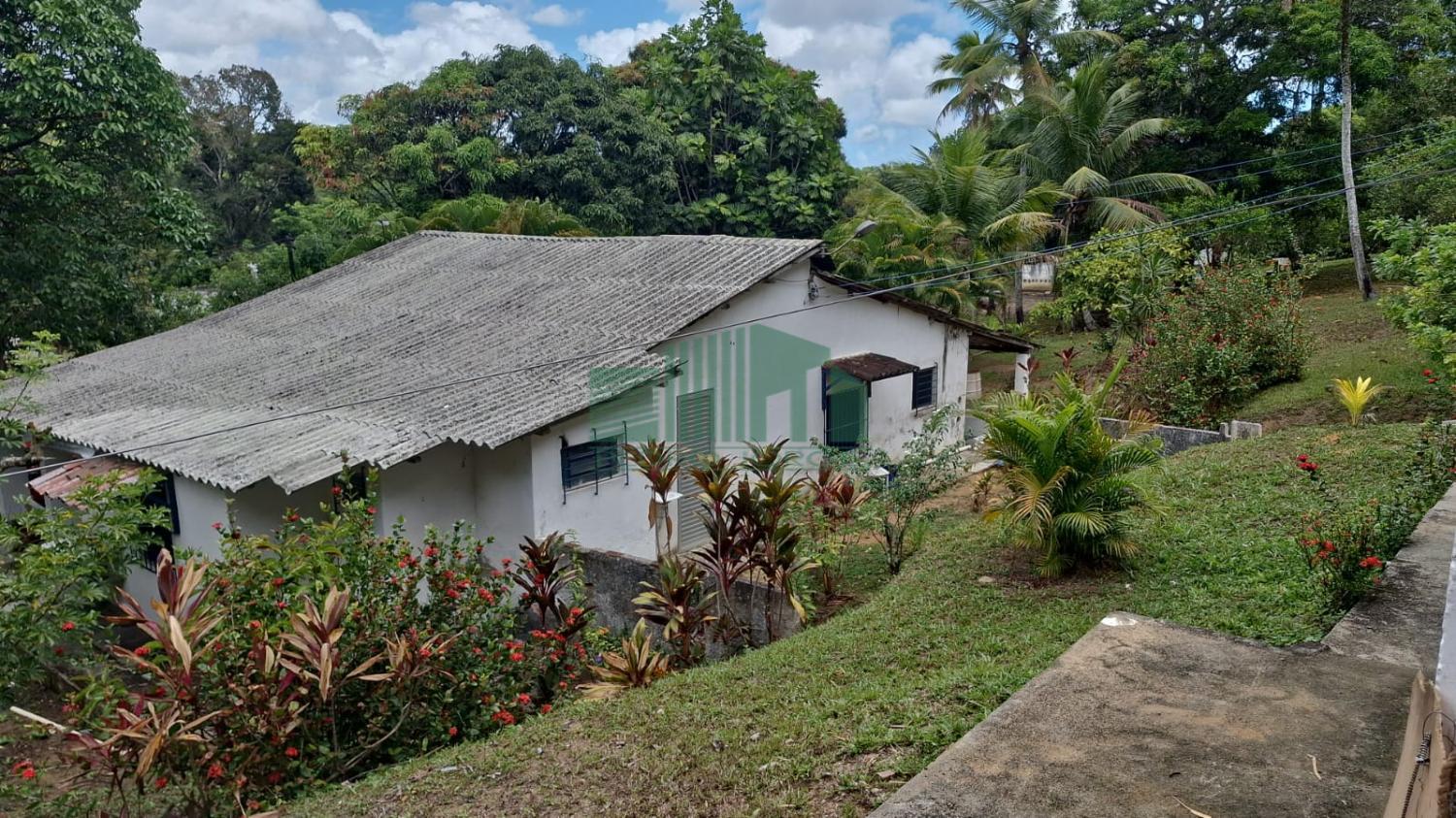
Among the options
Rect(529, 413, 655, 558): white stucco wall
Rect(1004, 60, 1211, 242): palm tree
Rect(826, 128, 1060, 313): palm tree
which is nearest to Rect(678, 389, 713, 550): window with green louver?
Rect(529, 413, 655, 558): white stucco wall

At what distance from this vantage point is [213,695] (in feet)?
18.7

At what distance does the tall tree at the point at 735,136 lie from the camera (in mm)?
29766

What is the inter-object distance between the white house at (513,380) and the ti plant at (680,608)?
6.98ft

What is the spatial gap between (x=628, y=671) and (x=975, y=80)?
24.9 meters

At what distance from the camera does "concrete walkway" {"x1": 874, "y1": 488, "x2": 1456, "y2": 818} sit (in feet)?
11.3

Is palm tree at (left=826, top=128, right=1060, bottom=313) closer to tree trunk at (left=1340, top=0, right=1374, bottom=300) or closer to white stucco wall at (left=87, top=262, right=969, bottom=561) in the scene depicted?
white stucco wall at (left=87, top=262, right=969, bottom=561)

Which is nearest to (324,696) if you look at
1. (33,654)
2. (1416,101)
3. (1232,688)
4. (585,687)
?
(585,687)

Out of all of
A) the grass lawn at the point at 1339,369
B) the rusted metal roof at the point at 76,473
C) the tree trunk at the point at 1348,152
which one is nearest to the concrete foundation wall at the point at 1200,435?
the grass lawn at the point at 1339,369

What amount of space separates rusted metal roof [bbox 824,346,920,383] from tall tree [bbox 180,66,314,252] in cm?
2752

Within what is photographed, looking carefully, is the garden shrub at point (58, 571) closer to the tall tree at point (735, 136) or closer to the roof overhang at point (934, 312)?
the roof overhang at point (934, 312)

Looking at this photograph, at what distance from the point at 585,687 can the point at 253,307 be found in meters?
13.5

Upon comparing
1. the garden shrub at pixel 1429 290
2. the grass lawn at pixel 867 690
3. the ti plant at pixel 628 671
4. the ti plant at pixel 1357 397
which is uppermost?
the garden shrub at pixel 1429 290

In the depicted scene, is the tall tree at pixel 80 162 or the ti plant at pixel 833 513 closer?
the ti plant at pixel 833 513

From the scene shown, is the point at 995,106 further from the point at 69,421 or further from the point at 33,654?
the point at 33,654
